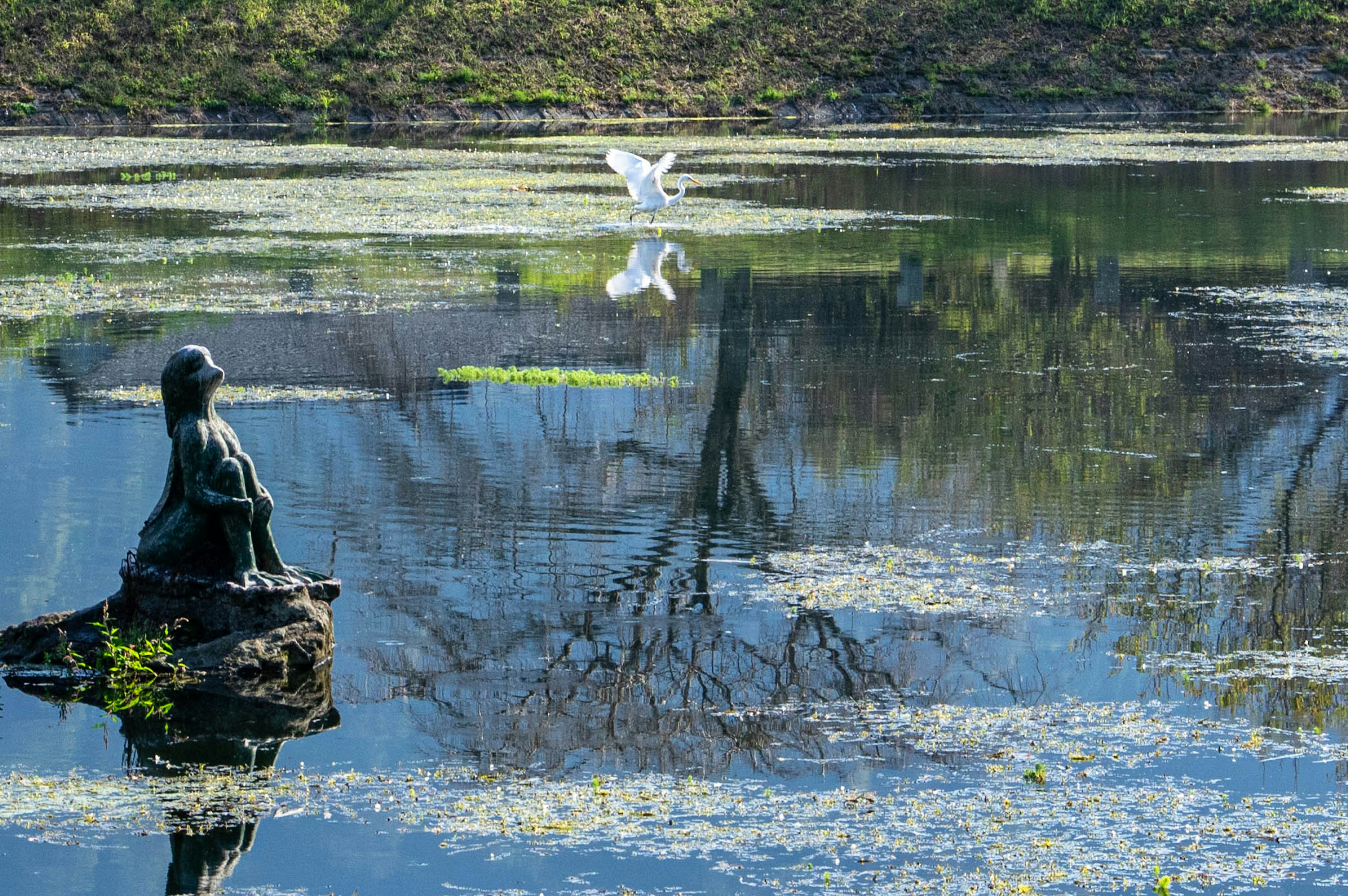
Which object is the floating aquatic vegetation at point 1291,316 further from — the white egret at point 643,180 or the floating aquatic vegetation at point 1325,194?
the floating aquatic vegetation at point 1325,194

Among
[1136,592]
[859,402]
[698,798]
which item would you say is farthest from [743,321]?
[698,798]

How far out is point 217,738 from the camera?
25.0ft

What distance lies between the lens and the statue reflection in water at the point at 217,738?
651 centimetres

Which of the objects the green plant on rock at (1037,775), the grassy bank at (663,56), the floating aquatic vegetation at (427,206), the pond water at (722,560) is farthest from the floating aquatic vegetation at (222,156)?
the green plant on rock at (1037,775)

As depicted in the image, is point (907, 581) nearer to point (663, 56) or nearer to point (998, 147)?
point (998, 147)

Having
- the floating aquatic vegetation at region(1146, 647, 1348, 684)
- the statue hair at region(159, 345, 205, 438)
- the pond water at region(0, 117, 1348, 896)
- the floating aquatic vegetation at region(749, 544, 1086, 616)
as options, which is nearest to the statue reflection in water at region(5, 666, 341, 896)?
the pond water at region(0, 117, 1348, 896)

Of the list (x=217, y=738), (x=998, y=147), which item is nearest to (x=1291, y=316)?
(x=217, y=738)

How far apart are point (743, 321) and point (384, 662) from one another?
10389 mm

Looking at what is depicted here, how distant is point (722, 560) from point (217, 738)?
3.57 meters

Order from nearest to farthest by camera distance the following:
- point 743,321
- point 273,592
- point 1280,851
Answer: point 1280,851 → point 273,592 → point 743,321

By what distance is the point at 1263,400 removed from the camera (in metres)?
14.9

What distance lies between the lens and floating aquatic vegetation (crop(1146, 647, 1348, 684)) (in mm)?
8414

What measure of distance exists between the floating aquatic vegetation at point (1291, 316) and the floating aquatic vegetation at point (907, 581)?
7632 millimetres

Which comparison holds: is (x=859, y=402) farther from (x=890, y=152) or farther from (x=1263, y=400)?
(x=890, y=152)
